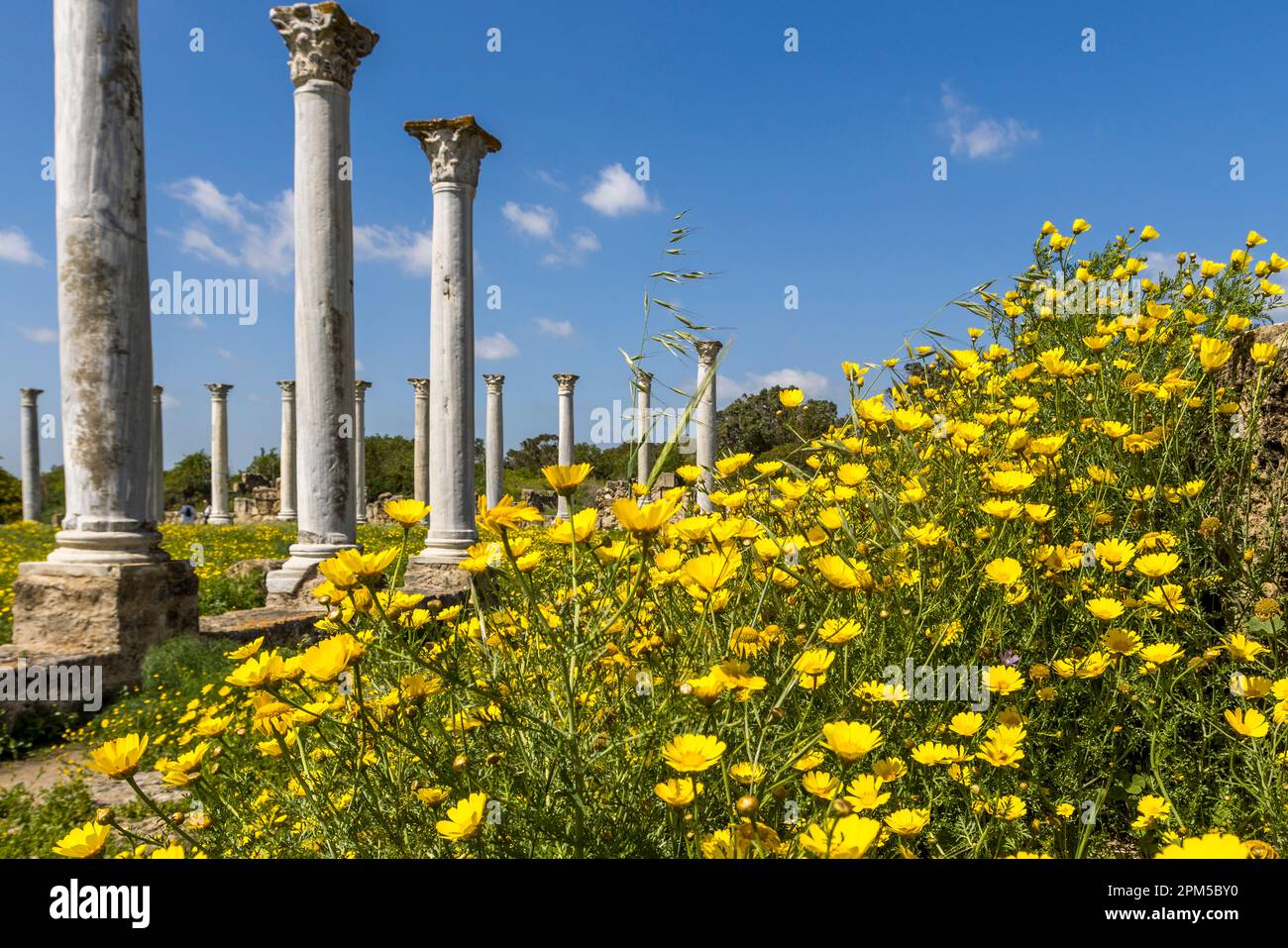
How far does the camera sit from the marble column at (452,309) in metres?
11.4

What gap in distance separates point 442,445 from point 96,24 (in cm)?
616

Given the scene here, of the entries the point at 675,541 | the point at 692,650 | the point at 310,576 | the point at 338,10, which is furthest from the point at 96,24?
the point at 692,650

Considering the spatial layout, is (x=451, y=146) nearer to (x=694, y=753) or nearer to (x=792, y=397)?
(x=792, y=397)

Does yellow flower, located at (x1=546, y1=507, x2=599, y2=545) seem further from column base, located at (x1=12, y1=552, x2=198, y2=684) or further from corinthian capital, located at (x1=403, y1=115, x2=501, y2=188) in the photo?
corinthian capital, located at (x1=403, y1=115, x2=501, y2=188)

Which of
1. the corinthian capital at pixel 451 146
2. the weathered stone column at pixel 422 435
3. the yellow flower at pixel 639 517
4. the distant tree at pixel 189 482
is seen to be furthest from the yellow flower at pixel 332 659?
the distant tree at pixel 189 482

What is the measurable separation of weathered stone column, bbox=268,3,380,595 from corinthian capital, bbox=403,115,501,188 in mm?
2298

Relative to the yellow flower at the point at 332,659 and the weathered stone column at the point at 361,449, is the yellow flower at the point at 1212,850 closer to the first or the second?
the yellow flower at the point at 332,659

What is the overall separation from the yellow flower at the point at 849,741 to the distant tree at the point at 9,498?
1593 inches

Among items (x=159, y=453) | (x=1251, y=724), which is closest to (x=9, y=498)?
(x=159, y=453)

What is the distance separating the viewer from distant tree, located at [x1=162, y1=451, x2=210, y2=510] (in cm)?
4491

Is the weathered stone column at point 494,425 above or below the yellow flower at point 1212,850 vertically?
above

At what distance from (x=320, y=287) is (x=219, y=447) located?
23.9 meters

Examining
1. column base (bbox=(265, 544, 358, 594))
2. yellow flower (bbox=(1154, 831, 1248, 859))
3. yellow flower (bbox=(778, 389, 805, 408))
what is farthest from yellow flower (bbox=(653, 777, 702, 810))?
column base (bbox=(265, 544, 358, 594))

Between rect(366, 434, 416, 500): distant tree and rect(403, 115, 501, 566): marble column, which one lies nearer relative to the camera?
rect(403, 115, 501, 566): marble column
